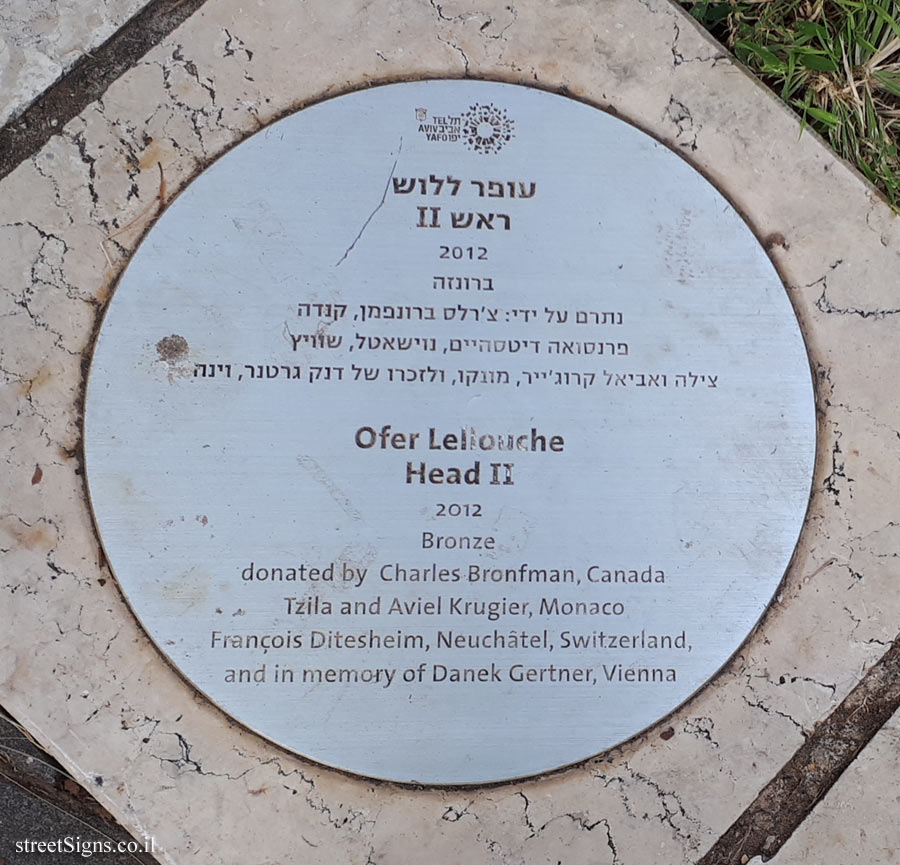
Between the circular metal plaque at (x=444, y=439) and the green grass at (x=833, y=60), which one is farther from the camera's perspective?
the green grass at (x=833, y=60)

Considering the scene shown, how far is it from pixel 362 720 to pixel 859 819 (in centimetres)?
94

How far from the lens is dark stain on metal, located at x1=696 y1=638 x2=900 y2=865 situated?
4.98ft

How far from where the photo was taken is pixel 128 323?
4.91 ft

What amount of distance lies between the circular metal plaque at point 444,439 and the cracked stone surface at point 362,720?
0.07 m

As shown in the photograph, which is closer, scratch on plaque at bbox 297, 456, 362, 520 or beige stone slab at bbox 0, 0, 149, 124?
scratch on plaque at bbox 297, 456, 362, 520

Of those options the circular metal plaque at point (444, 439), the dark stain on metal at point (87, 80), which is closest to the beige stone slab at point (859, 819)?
the circular metal plaque at point (444, 439)

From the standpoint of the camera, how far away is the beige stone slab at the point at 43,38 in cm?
159

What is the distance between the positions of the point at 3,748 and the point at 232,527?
2.43ft

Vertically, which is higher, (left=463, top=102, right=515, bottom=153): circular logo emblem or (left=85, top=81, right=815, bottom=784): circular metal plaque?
(left=463, top=102, right=515, bottom=153): circular logo emblem

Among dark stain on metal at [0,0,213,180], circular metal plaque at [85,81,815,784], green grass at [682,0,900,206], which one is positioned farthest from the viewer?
green grass at [682,0,900,206]

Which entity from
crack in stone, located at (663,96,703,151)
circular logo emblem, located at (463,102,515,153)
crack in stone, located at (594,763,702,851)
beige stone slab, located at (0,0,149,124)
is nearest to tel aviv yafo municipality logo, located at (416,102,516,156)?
circular logo emblem, located at (463,102,515,153)

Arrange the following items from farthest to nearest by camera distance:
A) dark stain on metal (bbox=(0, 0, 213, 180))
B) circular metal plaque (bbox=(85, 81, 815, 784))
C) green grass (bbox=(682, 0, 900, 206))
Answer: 1. green grass (bbox=(682, 0, 900, 206))
2. dark stain on metal (bbox=(0, 0, 213, 180))
3. circular metal plaque (bbox=(85, 81, 815, 784))

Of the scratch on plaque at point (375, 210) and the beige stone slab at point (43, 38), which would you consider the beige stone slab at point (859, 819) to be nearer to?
the scratch on plaque at point (375, 210)

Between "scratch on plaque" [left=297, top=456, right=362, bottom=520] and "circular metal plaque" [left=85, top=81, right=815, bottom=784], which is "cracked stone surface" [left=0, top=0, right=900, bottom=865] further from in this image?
"scratch on plaque" [left=297, top=456, right=362, bottom=520]
